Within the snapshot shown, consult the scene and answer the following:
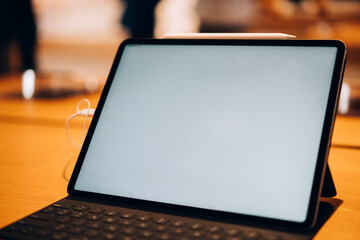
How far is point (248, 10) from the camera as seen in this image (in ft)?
19.0

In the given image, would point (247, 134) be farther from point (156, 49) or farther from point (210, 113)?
point (156, 49)

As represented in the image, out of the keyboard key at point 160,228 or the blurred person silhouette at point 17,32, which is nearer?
the keyboard key at point 160,228

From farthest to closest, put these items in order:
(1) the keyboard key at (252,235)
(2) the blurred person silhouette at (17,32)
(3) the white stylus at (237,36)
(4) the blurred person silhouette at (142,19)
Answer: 1. (4) the blurred person silhouette at (142,19)
2. (2) the blurred person silhouette at (17,32)
3. (3) the white stylus at (237,36)
4. (1) the keyboard key at (252,235)

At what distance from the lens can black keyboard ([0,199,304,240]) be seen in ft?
1.11

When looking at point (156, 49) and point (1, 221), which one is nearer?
point (1, 221)

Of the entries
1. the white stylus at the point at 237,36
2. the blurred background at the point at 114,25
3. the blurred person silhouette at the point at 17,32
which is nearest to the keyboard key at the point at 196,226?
the white stylus at the point at 237,36

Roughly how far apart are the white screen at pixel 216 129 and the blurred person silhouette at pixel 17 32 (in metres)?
1.69

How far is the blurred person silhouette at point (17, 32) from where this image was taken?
1.95m

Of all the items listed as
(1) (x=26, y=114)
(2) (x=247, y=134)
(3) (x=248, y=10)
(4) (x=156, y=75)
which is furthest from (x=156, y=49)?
(3) (x=248, y=10)

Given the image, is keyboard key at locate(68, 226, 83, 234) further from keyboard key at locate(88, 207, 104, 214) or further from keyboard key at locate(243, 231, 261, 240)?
keyboard key at locate(243, 231, 261, 240)

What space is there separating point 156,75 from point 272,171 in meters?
0.18

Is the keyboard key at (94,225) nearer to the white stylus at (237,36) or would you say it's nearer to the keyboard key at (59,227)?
the keyboard key at (59,227)

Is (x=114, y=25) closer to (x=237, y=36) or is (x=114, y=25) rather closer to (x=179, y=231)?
(x=237, y=36)

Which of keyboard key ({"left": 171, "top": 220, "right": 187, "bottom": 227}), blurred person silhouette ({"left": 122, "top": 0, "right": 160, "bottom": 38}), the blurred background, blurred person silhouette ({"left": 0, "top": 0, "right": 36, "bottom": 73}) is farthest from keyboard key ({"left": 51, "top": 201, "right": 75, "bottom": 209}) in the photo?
blurred person silhouette ({"left": 122, "top": 0, "right": 160, "bottom": 38})
